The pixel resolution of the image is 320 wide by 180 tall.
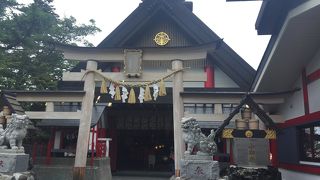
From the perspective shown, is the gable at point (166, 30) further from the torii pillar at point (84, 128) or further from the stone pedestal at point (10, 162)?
the stone pedestal at point (10, 162)

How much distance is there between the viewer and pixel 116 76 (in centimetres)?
1109

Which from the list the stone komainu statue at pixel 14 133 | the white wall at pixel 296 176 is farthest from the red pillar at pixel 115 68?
the white wall at pixel 296 176

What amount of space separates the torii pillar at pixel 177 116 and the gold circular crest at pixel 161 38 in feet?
13.9

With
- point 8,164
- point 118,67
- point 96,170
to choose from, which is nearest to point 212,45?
point 118,67

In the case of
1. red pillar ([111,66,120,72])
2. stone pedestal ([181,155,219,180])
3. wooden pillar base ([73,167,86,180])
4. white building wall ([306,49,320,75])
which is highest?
red pillar ([111,66,120,72])

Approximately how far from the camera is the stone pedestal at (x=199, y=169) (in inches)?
327

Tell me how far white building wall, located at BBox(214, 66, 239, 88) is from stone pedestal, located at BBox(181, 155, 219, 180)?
6799 millimetres

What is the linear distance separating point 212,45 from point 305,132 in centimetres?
408

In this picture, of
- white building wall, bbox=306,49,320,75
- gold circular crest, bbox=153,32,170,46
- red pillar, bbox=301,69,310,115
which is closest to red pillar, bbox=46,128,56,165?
gold circular crest, bbox=153,32,170,46

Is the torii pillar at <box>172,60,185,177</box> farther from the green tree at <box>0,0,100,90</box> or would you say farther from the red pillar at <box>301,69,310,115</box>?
the green tree at <box>0,0,100,90</box>

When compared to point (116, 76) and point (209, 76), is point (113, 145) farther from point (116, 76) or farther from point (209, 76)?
point (116, 76)

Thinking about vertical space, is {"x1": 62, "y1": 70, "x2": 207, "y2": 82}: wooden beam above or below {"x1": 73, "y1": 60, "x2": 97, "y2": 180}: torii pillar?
above

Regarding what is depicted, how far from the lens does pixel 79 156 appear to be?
10312mm

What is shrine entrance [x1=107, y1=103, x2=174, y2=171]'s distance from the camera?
17031mm
